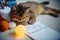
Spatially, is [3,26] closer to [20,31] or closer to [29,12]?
[20,31]

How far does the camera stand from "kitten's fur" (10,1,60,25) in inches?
34.5

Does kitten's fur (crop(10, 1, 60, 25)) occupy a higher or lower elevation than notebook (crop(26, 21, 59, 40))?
higher

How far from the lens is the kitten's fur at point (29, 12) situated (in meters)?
0.88

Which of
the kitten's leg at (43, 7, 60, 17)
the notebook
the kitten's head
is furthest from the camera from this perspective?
the kitten's leg at (43, 7, 60, 17)

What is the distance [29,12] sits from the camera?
966mm

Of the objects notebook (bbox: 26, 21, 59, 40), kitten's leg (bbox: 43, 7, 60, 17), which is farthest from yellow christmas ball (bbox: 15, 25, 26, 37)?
kitten's leg (bbox: 43, 7, 60, 17)

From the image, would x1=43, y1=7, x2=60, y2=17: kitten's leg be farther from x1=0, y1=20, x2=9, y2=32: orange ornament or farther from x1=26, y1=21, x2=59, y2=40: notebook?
x1=0, y1=20, x2=9, y2=32: orange ornament

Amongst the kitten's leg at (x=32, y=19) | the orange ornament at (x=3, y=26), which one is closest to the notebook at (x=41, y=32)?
the kitten's leg at (x=32, y=19)

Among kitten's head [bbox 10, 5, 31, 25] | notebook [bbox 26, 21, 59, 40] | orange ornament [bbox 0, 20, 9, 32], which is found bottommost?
notebook [bbox 26, 21, 59, 40]

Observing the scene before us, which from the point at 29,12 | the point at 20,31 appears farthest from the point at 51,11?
the point at 20,31

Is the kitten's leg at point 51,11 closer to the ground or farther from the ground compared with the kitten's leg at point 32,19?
farther from the ground

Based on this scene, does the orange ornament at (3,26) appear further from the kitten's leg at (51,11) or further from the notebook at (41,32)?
the kitten's leg at (51,11)

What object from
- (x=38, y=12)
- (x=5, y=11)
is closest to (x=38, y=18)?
(x=38, y=12)

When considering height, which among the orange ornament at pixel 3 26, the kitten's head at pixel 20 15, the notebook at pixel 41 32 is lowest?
the notebook at pixel 41 32
